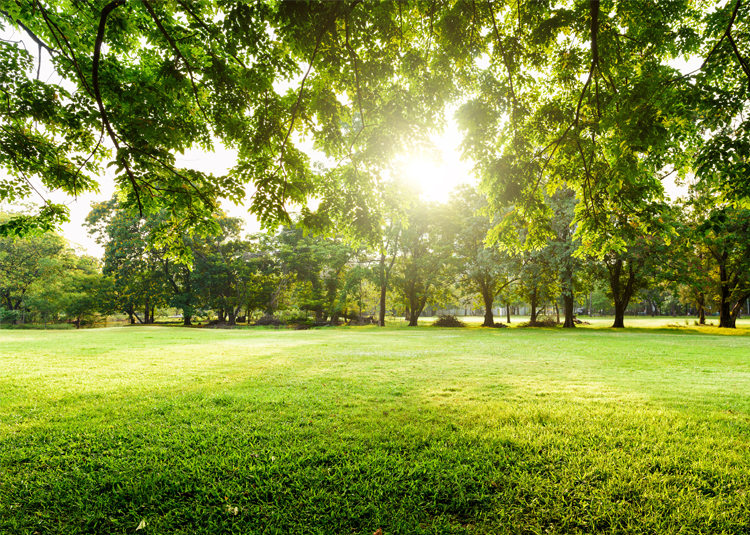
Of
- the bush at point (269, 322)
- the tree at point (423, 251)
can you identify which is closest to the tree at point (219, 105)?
the tree at point (423, 251)

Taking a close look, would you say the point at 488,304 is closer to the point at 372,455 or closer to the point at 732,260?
the point at 732,260

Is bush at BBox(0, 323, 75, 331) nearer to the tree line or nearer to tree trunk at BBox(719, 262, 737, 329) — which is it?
the tree line

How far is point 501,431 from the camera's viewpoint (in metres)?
4.06

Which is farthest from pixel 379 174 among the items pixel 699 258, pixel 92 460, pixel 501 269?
pixel 699 258

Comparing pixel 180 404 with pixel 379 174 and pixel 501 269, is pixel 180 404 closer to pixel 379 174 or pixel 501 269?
pixel 379 174

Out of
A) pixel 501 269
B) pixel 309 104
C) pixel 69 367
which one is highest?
pixel 309 104

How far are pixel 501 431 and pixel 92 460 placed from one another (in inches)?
186

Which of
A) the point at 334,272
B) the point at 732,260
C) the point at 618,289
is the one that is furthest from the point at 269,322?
the point at 732,260

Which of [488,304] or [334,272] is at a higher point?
[334,272]

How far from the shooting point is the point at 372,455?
3490 millimetres

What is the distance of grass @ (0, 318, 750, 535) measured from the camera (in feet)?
8.64

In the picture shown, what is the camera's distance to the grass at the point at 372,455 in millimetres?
2633

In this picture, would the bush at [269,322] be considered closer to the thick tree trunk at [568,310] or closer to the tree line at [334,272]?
the tree line at [334,272]

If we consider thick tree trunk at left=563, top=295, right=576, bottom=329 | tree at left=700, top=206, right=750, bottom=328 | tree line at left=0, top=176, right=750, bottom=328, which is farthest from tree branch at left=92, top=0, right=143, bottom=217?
tree at left=700, top=206, right=750, bottom=328
